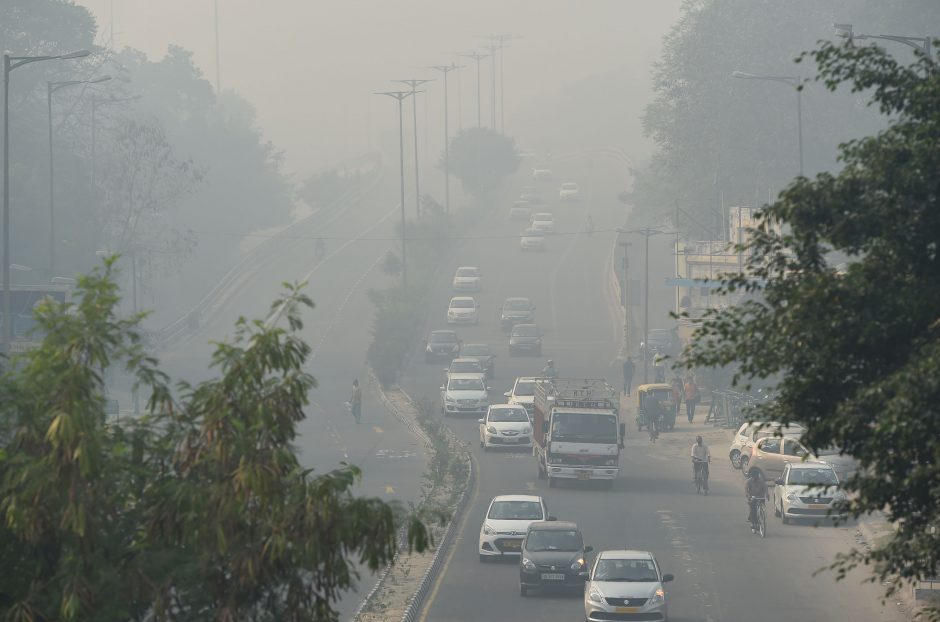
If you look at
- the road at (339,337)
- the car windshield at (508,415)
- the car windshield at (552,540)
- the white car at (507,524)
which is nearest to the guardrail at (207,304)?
the road at (339,337)

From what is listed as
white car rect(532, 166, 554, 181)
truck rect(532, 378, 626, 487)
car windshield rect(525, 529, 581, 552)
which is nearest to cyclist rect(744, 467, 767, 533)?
truck rect(532, 378, 626, 487)

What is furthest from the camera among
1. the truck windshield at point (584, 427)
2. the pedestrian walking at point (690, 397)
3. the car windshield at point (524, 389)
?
the pedestrian walking at point (690, 397)

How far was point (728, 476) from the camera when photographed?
144ft

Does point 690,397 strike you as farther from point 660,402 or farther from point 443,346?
point 443,346

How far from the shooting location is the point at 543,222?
108750 millimetres

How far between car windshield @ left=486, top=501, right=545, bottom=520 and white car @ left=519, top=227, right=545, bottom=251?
233 feet

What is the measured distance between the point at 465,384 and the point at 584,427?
55.0 feet

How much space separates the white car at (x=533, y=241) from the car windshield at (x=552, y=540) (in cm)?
7491

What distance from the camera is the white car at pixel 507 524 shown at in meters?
31.2

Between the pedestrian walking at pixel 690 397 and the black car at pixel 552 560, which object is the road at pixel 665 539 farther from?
the pedestrian walking at pixel 690 397

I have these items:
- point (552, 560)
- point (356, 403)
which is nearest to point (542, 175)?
point (356, 403)

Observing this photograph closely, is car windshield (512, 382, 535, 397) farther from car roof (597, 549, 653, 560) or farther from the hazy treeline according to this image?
the hazy treeline

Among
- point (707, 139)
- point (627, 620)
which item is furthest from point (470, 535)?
point (707, 139)

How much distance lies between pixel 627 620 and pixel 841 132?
230 feet
